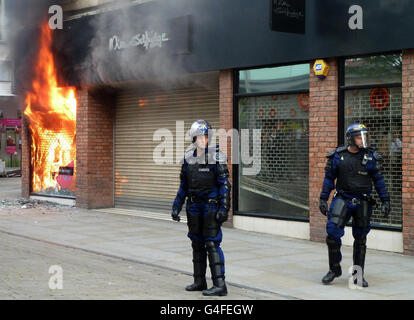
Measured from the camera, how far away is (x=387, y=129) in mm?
10016

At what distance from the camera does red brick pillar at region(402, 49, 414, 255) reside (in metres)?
9.49

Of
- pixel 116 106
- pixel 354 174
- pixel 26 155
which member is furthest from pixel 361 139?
pixel 26 155

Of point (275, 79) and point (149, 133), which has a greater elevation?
point (275, 79)

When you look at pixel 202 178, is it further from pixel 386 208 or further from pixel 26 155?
pixel 26 155

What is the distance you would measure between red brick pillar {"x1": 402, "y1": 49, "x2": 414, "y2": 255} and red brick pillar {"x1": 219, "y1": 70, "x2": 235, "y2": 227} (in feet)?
11.8

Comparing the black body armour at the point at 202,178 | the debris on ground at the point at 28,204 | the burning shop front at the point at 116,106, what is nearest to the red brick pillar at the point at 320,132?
the burning shop front at the point at 116,106

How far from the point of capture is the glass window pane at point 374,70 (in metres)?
9.83

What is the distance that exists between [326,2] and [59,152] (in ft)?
30.2

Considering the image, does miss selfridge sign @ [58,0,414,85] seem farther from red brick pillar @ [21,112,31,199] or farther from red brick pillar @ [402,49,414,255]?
red brick pillar @ [21,112,31,199]

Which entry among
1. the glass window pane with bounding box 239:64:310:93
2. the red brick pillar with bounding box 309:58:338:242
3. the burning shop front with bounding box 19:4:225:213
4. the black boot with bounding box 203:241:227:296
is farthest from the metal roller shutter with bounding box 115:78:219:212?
the black boot with bounding box 203:241:227:296

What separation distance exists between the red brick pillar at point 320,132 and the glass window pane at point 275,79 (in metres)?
0.32

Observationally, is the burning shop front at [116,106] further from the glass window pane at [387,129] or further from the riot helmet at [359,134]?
the riot helmet at [359,134]

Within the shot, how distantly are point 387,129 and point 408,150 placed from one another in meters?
0.59

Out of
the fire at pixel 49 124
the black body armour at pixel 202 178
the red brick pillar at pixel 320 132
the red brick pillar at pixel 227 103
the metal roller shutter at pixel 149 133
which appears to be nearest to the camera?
the black body armour at pixel 202 178
